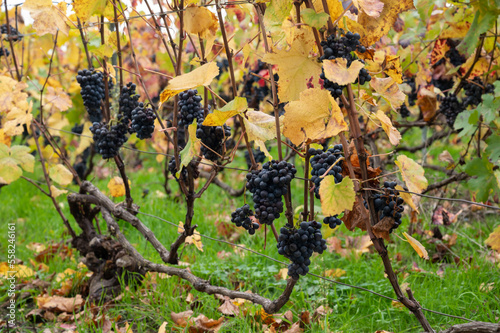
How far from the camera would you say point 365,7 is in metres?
1.08

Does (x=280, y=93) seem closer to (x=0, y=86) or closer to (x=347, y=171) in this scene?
(x=347, y=171)

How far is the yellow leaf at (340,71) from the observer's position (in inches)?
39.6

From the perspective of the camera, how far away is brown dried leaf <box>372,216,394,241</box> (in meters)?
1.25

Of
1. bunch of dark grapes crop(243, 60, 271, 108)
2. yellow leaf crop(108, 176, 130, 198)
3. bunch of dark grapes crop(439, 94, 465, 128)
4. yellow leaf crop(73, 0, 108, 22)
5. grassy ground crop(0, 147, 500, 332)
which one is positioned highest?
yellow leaf crop(73, 0, 108, 22)

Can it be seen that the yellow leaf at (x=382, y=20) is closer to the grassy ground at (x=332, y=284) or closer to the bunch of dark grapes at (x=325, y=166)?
the bunch of dark grapes at (x=325, y=166)

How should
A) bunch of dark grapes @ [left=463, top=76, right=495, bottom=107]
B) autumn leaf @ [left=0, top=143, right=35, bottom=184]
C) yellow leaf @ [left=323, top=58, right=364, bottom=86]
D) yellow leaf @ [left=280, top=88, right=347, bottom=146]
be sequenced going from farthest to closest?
1. bunch of dark grapes @ [left=463, top=76, right=495, bottom=107]
2. autumn leaf @ [left=0, top=143, right=35, bottom=184]
3. yellow leaf @ [left=280, top=88, right=347, bottom=146]
4. yellow leaf @ [left=323, top=58, right=364, bottom=86]

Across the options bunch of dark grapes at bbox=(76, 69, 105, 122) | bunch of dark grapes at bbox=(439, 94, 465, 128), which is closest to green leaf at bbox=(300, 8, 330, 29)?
bunch of dark grapes at bbox=(76, 69, 105, 122)

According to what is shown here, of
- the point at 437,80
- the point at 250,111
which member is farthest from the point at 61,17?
the point at 437,80

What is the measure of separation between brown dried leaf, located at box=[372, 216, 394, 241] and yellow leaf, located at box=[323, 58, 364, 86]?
1.55ft

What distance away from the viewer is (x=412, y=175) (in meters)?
1.23

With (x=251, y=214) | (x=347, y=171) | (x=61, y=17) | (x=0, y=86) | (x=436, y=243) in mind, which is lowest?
(x=436, y=243)

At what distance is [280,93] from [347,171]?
1.09 feet

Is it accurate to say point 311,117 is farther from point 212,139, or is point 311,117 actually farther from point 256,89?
point 256,89

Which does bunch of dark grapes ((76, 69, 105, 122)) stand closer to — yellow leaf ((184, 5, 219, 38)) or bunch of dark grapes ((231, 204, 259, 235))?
yellow leaf ((184, 5, 219, 38))
